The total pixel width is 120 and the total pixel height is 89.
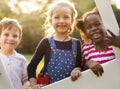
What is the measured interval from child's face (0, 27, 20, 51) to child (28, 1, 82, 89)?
5.5 inches

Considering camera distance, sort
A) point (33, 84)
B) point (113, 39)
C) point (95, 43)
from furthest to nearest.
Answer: point (95, 43) → point (33, 84) → point (113, 39)

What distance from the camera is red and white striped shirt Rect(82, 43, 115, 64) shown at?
1889mm

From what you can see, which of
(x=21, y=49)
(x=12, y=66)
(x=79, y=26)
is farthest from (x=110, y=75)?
(x=21, y=49)

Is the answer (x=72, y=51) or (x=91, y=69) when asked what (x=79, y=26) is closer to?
(x=72, y=51)

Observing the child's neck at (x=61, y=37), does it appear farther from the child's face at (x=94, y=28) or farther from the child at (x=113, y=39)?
the child at (x=113, y=39)

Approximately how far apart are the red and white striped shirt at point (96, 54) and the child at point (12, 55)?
324 millimetres

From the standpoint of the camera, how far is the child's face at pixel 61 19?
6.28ft

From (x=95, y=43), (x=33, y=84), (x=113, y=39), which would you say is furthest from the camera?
(x=95, y=43)

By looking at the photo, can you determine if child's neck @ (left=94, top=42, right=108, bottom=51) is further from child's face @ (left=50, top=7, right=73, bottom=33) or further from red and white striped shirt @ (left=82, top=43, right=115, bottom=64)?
child's face @ (left=50, top=7, right=73, bottom=33)

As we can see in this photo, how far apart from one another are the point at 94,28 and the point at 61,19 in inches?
6.8

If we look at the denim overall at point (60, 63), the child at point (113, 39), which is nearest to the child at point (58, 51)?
the denim overall at point (60, 63)

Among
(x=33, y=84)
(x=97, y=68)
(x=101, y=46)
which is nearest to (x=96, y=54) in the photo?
(x=101, y=46)

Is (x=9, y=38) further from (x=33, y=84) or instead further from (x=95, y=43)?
(x=95, y=43)

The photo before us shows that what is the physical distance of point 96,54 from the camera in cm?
192
